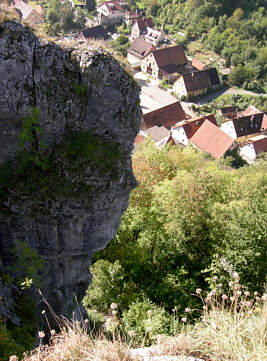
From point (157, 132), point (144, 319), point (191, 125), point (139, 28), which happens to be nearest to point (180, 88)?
point (191, 125)

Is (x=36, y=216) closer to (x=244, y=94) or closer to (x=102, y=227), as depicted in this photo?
(x=102, y=227)

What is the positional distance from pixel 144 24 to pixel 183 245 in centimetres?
7771

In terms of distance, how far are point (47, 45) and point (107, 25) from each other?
276ft

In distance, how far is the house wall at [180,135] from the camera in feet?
148

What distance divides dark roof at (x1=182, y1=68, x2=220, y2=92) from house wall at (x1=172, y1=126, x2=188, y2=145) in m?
16.2

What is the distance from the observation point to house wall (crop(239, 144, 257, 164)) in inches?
1794

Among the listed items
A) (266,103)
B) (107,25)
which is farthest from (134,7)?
(266,103)

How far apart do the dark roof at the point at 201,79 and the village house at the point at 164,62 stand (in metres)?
6.10

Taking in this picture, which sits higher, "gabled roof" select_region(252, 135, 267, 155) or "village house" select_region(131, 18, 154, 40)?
"village house" select_region(131, 18, 154, 40)

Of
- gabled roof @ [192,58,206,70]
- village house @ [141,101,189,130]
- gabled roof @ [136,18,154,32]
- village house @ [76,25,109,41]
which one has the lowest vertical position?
village house @ [141,101,189,130]

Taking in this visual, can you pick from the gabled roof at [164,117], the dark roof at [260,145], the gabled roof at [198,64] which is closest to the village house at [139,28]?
the gabled roof at [198,64]

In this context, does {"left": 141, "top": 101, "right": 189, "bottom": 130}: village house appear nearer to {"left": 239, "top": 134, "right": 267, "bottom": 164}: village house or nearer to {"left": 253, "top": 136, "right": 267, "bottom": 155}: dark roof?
{"left": 239, "top": 134, "right": 267, "bottom": 164}: village house

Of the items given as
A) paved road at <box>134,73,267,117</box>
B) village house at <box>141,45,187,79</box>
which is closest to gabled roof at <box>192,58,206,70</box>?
village house at <box>141,45,187,79</box>

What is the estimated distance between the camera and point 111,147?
32.4 ft
